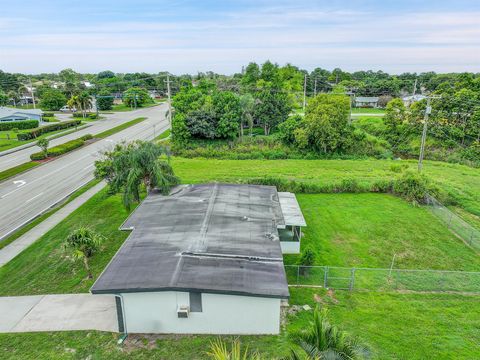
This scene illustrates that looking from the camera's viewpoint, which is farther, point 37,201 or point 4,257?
point 37,201

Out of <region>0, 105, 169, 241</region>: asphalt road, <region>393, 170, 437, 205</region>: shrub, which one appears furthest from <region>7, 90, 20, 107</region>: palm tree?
<region>393, 170, 437, 205</region>: shrub

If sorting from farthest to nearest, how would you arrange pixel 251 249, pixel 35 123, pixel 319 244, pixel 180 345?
pixel 35 123 < pixel 319 244 < pixel 251 249 < pixel 180 345

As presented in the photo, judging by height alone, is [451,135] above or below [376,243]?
above

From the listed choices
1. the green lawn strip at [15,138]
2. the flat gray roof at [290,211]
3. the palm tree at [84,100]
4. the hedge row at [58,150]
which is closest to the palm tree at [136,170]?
the flat gray roof at [290,211]

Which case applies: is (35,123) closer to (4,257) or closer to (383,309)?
(4,257)

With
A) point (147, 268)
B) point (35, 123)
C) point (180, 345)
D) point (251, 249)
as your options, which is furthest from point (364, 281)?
point (35, 123)

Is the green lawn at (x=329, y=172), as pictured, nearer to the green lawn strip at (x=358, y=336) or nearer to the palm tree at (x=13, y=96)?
the green lawn strip at (x=358, y=336)

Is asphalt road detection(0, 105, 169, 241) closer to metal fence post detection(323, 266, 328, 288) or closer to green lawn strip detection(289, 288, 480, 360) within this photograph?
metal fence post detection(323, 266, 328, 288)

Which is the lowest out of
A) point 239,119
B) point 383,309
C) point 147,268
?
point 383,309
